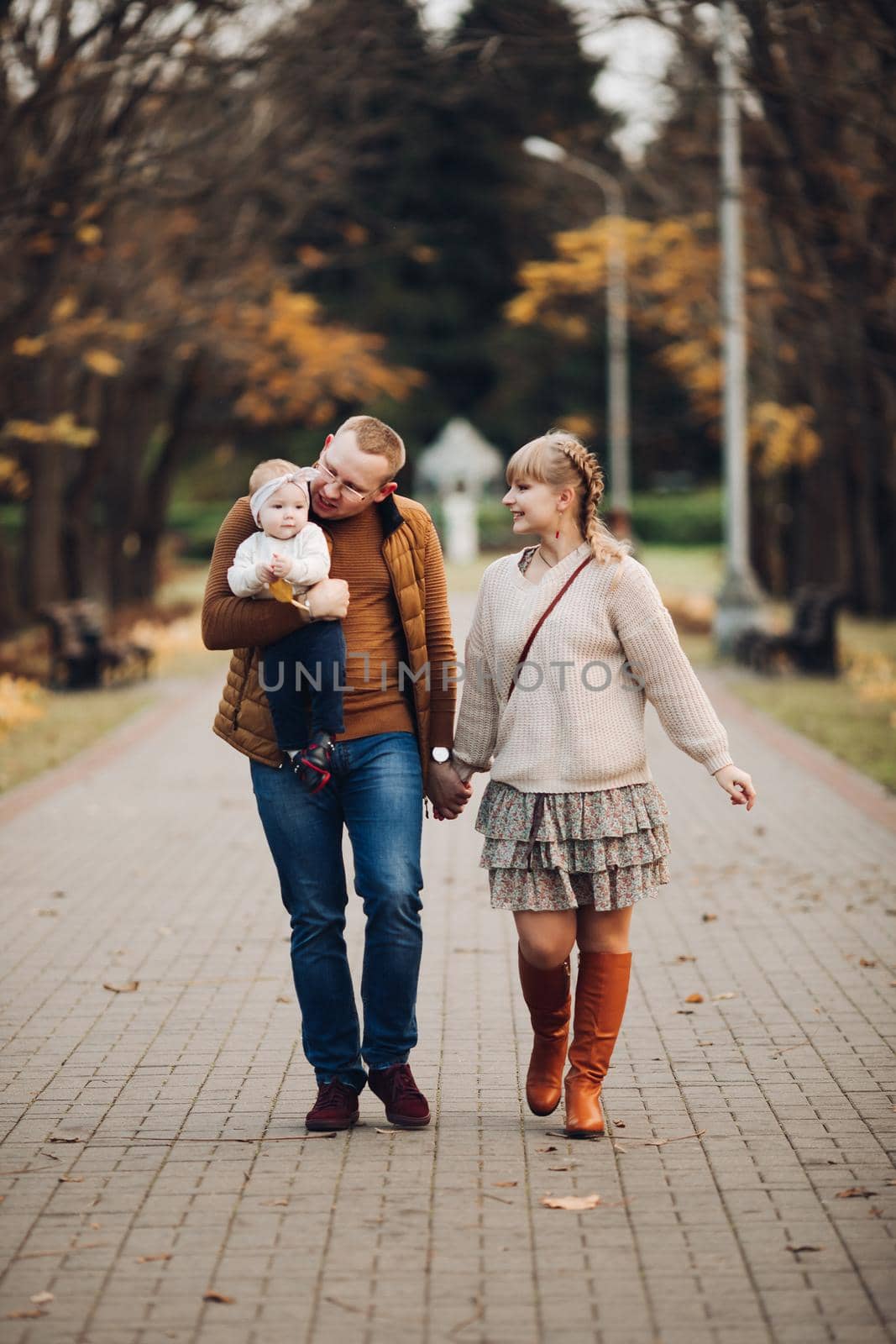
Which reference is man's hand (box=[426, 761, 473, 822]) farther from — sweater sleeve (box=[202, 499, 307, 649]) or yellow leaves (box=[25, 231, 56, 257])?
yellow leaves (box=[25, 231, 56, 257])

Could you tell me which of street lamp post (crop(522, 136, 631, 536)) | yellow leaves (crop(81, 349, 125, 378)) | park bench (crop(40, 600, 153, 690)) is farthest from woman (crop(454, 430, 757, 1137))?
street lamp post (crop(522, 136, 631, 536))

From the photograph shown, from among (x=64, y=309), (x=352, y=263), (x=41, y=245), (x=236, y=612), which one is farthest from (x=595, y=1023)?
(x=352, y=263)

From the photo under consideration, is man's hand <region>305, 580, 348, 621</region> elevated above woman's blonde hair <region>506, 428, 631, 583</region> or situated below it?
below

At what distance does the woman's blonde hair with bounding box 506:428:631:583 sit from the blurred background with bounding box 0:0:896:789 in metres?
7.21

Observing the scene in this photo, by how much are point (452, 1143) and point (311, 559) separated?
5.27 feet

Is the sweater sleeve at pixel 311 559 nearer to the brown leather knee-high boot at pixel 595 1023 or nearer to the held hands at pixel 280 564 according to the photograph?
the held hands at pixel 280 564

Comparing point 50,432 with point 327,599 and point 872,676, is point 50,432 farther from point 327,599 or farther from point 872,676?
point 327,599

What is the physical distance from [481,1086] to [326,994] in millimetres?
762

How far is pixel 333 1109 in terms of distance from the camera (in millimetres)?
5172

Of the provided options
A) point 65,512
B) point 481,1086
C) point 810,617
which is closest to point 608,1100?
point 481,1086

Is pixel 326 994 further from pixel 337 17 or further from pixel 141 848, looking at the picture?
pixel 337 17

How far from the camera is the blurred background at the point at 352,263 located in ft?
51.2

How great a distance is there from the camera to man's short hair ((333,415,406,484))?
495 centimetres

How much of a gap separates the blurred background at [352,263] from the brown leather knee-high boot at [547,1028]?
787 centimetres
